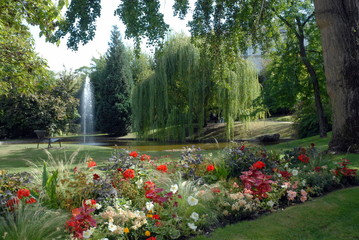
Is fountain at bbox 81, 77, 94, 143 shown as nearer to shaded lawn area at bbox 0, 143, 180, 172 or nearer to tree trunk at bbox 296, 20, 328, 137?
shaded lawn area at bbox 0, 143, 180, 172

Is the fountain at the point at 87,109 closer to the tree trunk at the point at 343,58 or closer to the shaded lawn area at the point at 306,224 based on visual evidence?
the tree trunk at the point at 343,58

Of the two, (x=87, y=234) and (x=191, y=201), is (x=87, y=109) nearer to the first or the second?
(x=191, y=201)

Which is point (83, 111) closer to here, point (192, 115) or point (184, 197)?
point (192, 115)

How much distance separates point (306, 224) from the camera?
4133mm

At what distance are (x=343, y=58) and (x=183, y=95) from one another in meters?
14.0

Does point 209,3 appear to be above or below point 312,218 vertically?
above

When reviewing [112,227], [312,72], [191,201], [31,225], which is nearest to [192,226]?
[191,201]

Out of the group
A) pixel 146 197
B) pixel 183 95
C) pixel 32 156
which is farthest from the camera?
pixel 183 95

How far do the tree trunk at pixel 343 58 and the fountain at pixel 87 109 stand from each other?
3231cm

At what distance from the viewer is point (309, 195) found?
513cm

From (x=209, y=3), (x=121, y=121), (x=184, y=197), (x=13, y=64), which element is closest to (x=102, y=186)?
(x=184, y=197)

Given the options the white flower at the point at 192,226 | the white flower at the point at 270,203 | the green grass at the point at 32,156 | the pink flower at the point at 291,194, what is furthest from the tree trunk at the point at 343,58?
Answer: the green grass at the point at 32,156

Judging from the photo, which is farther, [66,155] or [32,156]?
[66,155]

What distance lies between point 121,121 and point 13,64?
1030 inches
